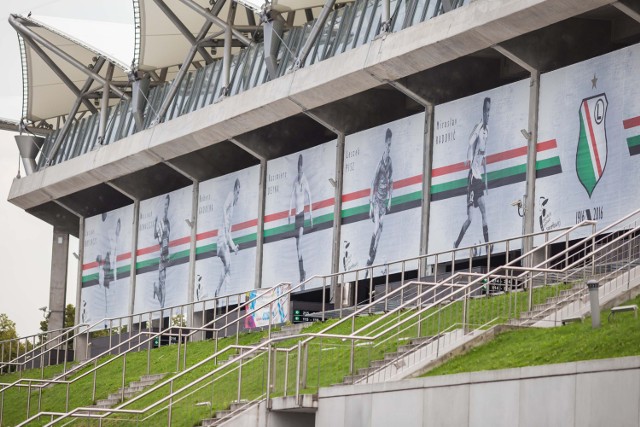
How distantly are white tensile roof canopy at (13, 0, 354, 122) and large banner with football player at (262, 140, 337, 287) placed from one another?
5.04 metres

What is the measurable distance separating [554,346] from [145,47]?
3294 centimetres

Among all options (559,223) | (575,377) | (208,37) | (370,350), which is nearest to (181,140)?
(208,37)

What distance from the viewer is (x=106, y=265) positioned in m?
57.0

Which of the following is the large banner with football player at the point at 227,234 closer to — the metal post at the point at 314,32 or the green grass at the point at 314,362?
the metal post at the point at 314,32

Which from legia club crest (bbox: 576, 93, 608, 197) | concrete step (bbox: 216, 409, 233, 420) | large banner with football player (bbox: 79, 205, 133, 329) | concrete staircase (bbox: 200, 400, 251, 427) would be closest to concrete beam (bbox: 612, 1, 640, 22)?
legia club crest (bbox: 576, 93, 608, 197)

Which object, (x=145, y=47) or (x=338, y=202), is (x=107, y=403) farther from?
(x=145, y=47)

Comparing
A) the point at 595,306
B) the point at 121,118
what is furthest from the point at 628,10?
the point at 121,118

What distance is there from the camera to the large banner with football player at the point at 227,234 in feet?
157

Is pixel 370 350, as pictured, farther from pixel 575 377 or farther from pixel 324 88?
pixel 324 88

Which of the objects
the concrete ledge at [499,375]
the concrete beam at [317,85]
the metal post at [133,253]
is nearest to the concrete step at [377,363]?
the concrete ledge at [499,375]

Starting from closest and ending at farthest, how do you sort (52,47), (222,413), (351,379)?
(351,379), (222,413), (52,47)

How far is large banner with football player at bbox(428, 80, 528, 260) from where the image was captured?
35.9m

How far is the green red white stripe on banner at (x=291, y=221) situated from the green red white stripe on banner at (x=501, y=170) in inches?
217

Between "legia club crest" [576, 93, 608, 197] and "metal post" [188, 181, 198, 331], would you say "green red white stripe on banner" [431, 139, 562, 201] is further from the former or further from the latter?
"metal post" [188, 181, 198, 331]
